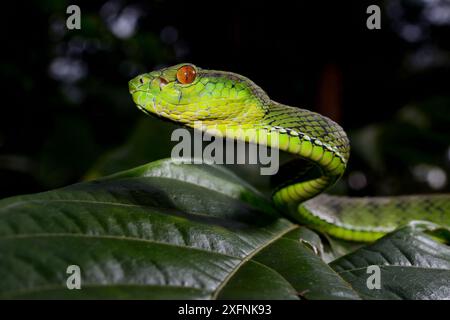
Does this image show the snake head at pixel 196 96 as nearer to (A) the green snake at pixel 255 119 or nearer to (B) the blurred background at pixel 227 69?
(A) the green snake at pixel 255 119

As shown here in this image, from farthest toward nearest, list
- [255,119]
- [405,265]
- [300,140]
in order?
[255,119]
[300,140]
[405,265]

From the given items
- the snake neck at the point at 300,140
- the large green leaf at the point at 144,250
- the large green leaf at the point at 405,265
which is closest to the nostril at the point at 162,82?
the snake neck at the point at 300,140


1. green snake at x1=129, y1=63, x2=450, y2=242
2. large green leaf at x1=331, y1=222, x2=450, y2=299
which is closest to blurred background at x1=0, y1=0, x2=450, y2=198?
green snake at x1=129, y1=63, x2=450, y2=242

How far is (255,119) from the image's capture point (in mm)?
2008

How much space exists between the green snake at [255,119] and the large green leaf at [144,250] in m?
0.28

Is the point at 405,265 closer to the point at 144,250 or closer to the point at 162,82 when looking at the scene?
the point at 144,250

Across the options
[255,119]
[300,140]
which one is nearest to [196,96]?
[255,119]

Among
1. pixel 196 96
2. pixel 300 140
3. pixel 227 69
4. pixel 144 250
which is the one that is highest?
pixel 227 69

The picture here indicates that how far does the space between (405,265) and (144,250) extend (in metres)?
0.91

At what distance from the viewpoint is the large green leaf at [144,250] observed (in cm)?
107

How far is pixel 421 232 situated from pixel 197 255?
914mm

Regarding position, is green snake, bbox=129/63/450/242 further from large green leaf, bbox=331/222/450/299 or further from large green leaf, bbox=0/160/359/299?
large green leaf, bbox=331/222/450/299
